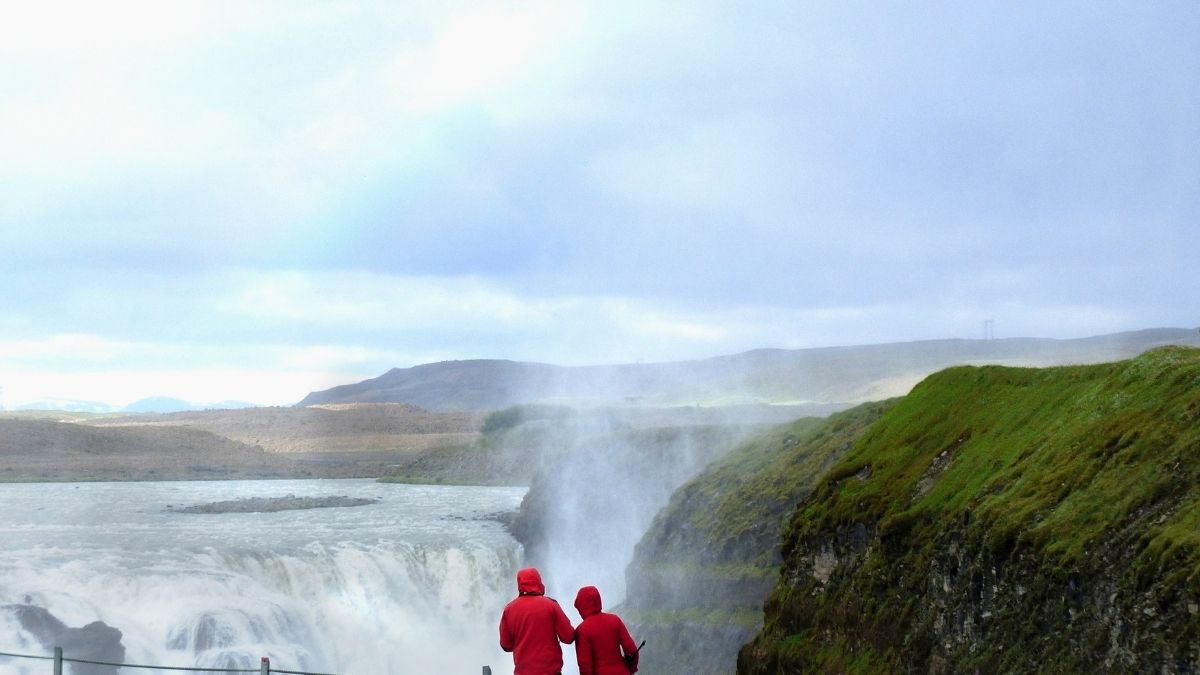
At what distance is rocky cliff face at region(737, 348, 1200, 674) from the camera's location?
13.4m

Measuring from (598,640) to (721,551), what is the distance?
83.4 ft

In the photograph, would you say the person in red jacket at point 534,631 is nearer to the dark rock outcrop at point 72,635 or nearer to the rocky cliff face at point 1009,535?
Result: the rocky cliff face at point 1009,535

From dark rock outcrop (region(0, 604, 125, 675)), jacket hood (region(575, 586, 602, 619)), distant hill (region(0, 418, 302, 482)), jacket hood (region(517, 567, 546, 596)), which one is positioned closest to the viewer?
jacket hood (region(575, 586, 602, 619))

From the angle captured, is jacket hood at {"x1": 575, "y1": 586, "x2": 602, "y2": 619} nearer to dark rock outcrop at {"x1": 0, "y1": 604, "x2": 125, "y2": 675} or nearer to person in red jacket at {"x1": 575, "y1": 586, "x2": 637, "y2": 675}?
person in red jacket at {"x1": 575, "y1": 586, "x2": 637, "y2": 675}

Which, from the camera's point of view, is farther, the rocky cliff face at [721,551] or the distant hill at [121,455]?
the distant hill at [121,455]

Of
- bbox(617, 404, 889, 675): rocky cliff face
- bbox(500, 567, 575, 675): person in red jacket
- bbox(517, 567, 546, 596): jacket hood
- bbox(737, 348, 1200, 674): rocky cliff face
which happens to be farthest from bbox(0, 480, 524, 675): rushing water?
bbox(517, 567, 546, 596): jacket hood

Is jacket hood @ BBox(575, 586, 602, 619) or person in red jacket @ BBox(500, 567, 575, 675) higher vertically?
jacket hood @ BBox(575, 586, 602, 619)

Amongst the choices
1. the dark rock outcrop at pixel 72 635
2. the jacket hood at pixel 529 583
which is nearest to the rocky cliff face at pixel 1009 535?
the jacket hood at pixel 529 583

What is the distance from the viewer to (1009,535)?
16156 mm

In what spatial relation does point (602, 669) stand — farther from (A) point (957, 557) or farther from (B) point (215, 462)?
(B) point (215, 462)

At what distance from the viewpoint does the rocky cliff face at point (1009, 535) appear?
43.8ft

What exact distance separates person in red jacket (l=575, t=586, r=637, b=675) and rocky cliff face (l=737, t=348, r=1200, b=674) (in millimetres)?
4872

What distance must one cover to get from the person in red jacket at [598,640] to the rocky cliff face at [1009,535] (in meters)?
4.87

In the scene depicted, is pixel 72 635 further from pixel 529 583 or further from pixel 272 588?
pixel 529 583
